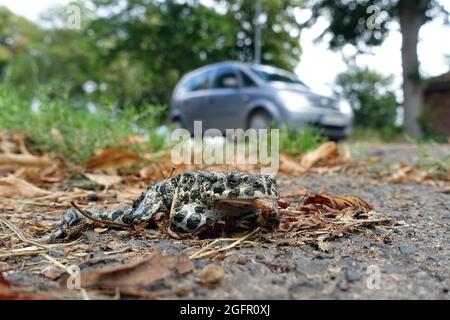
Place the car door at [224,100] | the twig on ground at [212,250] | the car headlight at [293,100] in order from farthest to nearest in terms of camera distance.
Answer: the car door at [224,100]
the car headlight at [293,100]
the twig on ground at [212,250]

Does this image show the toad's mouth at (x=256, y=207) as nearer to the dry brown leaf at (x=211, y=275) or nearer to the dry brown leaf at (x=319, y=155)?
the dry brown leaf at (x=211, y=275)

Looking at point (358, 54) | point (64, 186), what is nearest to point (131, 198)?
point (64, 186)

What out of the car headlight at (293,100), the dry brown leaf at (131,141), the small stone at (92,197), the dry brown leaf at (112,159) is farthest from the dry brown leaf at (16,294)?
A: the car headlight at (293,100)

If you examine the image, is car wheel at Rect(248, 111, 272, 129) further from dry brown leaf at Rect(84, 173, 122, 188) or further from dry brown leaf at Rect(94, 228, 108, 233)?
dry brown leaf at Rect(94, 228, 108, 233)

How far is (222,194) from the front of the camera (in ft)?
6.38

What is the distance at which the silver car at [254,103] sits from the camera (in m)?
8.20

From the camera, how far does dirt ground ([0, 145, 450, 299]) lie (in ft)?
4.87

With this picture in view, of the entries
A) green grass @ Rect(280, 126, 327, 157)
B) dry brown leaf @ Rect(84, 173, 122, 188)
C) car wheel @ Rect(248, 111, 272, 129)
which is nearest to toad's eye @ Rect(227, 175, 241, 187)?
dry brown leaf @ Rect(84, 173, 122, 188)

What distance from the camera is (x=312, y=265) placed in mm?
1706

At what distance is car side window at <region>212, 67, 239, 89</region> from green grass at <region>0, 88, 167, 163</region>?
4471 mm

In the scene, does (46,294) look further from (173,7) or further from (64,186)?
(173,7)

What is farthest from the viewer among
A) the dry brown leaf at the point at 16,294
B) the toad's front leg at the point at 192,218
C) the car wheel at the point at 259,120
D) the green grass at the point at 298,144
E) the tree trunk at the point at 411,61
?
the tree trunk at the point at 411,61

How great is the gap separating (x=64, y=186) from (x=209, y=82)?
6.96m

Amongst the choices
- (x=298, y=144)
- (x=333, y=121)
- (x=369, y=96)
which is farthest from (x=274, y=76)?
(x=369, y=96)
